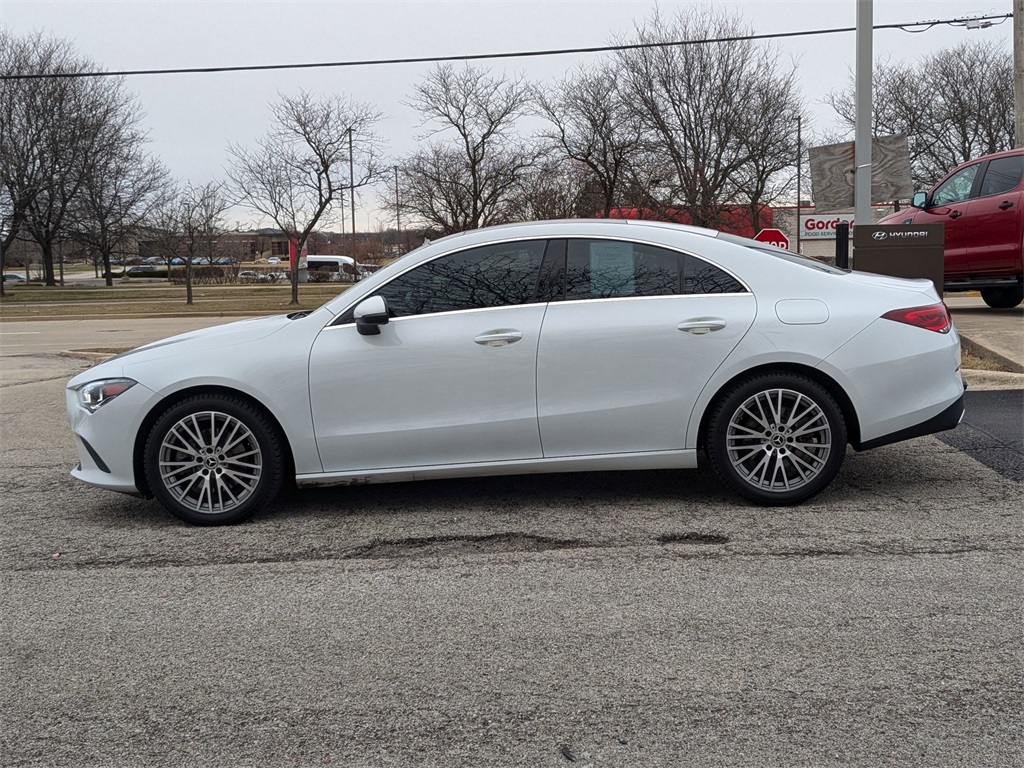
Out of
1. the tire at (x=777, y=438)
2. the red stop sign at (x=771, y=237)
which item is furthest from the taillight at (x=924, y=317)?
the red stop sign at (x=771, y=237)

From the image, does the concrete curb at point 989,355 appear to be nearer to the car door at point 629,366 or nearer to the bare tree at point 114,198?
the car door at point 629,366

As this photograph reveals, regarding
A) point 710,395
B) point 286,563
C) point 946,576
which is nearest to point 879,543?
point 946,576

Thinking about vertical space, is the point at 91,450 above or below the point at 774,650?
above

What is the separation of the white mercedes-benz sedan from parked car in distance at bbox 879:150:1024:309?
7.82 m

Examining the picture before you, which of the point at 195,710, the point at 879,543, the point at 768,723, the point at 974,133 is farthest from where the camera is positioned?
the point at 974,133

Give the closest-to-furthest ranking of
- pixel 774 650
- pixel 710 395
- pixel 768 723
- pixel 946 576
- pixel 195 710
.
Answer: pixel 768 723
pixel 195 710
pixel 774 650
pixel 946 576
pixel 710 395

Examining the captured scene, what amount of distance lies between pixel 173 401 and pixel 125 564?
0.96 m

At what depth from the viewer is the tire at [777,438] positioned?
514 cm

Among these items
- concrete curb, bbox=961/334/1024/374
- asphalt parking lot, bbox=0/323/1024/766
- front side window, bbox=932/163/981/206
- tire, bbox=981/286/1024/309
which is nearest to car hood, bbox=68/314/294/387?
asphalt parking lot, bbox=0/323/1024/766

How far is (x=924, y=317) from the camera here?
5.28 metres

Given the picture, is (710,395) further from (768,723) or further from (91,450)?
(91,450)

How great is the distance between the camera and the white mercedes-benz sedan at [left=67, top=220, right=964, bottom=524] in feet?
16.9

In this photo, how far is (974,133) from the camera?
4397 centimetres

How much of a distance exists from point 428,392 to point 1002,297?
38.1 ft
